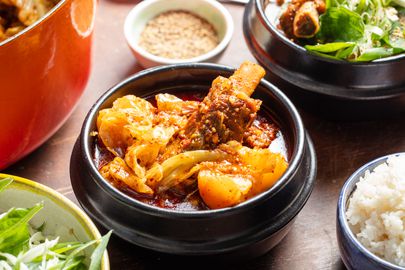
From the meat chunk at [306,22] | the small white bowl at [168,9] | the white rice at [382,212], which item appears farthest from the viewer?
the small white bowl at [168,9]

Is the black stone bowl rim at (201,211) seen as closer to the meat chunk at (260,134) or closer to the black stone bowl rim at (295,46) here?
the meat chunk at (260,134)

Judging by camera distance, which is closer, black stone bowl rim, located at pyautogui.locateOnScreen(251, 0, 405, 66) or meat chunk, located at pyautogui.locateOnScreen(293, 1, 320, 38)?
black stone bowl rim, located at pyautogui.locateOnScreen(251, 0, 405, 66)

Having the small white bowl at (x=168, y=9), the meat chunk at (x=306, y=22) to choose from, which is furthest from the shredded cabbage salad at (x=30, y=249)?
the meat chunk at (x=306, y=22)

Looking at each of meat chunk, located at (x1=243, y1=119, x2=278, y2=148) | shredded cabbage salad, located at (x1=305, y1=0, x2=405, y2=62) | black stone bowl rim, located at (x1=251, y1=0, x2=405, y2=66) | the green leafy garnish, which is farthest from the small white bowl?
the green leafy garnish

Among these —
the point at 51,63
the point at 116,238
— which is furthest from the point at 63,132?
the point at 116,238

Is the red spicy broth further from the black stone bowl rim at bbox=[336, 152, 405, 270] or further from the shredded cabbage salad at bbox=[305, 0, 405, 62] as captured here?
the shredded cabbage salad at bbox=[305, 0, 405, 62]

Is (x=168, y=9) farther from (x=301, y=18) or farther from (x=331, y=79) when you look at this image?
(x=331, y=79)

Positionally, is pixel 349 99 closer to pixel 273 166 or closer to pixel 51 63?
pixel 273 166

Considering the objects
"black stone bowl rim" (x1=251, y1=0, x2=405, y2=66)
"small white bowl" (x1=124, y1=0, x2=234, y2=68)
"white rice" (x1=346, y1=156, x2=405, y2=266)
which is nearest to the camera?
"white rice" (x1=346, y1=156, x2=405, y2=266)
